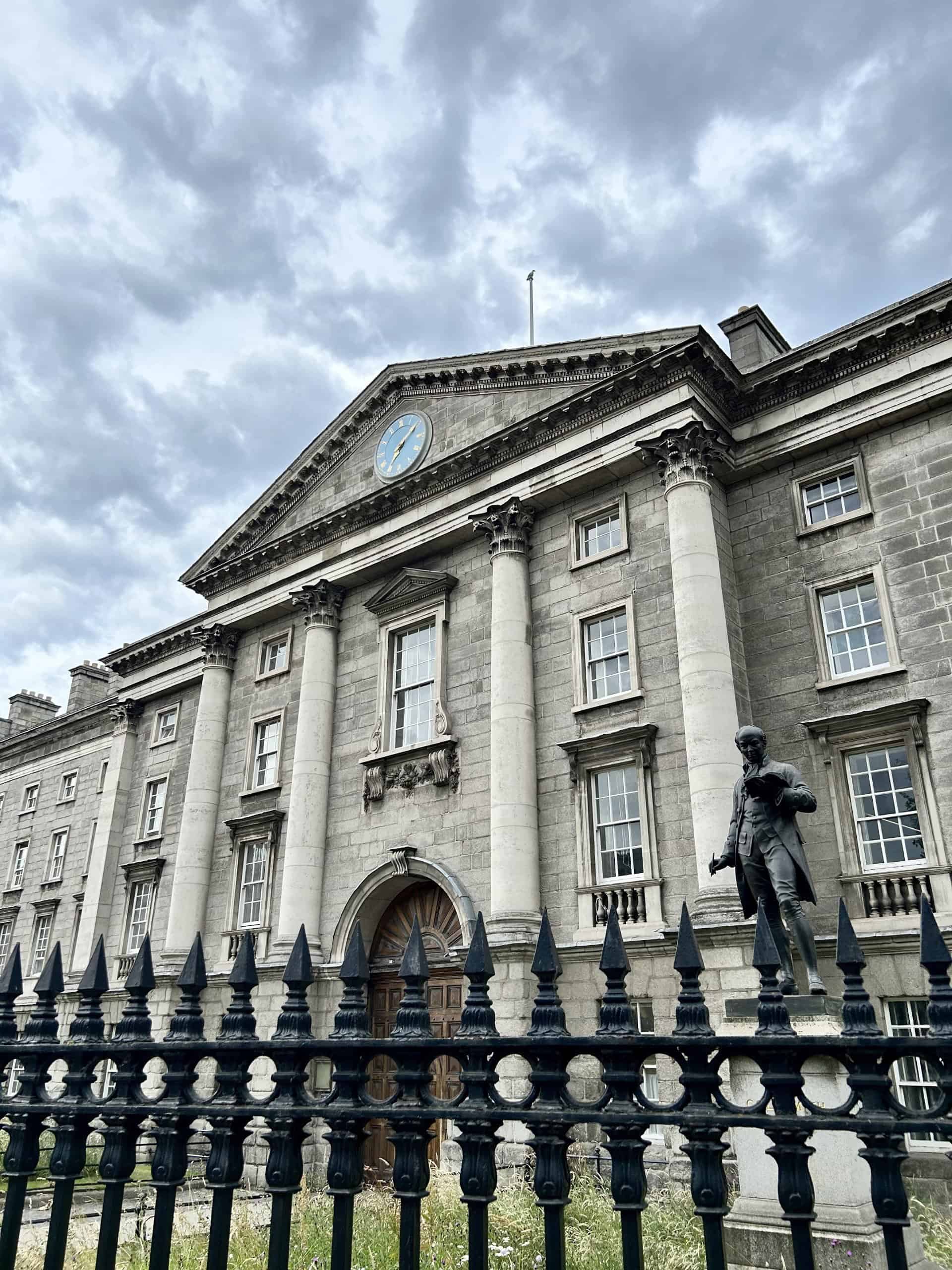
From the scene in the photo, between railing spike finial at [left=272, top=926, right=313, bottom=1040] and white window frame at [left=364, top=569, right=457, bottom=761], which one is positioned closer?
railing spike finial at [left=272, top=926, right=313, bottom=1040]

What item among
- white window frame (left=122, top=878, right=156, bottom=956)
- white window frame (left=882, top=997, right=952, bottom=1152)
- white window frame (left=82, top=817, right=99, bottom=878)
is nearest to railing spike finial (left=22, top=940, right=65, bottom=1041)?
white window frame (left=882, top=997, right=952, bottom=1152)

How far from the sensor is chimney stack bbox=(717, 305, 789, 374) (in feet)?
74.1

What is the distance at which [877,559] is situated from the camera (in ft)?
60.7

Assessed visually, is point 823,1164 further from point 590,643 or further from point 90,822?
point 90,822

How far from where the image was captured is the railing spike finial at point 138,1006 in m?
4.02

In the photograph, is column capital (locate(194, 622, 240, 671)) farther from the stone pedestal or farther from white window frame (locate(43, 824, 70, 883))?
the stone pedestal

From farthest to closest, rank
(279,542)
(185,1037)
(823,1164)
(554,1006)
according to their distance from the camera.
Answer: (279,542) < (823,1164) < (185,1037) < (554,1006)

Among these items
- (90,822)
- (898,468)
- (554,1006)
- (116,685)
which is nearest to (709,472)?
(898,468)

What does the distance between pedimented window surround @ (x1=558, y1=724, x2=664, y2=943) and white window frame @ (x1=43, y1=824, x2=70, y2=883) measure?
27.4 meters

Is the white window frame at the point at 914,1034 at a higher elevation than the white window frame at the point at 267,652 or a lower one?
lower

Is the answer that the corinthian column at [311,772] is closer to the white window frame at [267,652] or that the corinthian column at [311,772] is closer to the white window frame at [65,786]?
the white window frame at [267,652]

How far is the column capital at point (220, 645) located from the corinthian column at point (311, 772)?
318 centimetres

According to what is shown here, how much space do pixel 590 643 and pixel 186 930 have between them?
1442 centimetres

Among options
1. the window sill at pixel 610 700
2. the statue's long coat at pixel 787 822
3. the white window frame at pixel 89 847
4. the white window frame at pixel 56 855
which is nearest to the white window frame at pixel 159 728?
the white window frame at pixel 89 847
